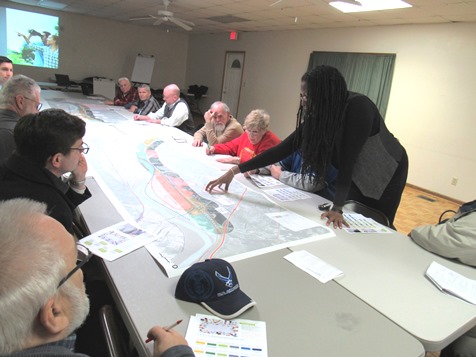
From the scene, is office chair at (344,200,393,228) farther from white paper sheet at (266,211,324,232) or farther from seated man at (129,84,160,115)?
seated man at (129,84,160,115)

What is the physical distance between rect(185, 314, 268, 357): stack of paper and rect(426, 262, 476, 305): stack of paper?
71 centimetres

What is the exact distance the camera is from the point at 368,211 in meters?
1.94

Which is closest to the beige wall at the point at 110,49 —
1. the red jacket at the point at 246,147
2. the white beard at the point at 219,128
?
the white beard at the point at 219,128

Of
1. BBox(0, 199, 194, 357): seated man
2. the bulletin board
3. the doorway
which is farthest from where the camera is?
the bulletin board

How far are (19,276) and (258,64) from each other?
7.94m

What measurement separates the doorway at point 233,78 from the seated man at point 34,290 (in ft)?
27.0

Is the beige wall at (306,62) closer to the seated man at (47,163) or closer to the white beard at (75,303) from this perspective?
the seated man at (47,163)

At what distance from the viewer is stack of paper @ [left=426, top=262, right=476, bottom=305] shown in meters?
1.16

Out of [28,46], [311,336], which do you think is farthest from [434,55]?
[28,46]

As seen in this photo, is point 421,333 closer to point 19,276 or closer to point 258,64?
point 19,276

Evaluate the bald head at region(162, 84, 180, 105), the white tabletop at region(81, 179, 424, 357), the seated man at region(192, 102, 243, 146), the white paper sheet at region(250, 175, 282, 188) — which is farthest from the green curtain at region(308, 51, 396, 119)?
the white tabletop at region(81, 179, 424, 357)

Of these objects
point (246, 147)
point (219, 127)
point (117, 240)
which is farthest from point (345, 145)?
point (219, 127)

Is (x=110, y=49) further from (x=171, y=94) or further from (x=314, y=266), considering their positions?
(x=314, y=266)

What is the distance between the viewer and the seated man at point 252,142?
2639 millimetres
